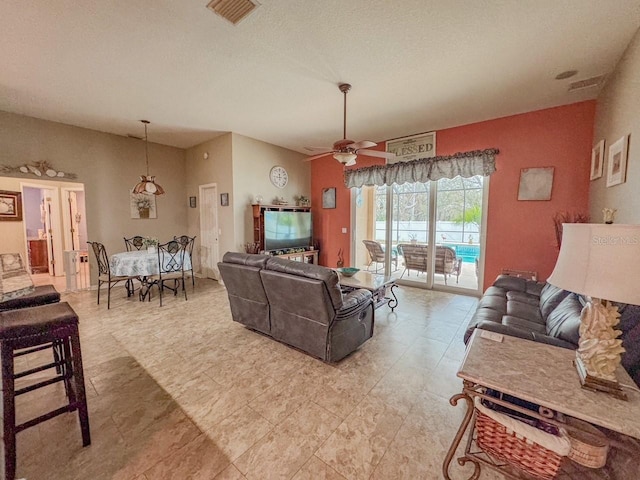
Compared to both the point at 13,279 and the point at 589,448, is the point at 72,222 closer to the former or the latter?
the point at 13,279

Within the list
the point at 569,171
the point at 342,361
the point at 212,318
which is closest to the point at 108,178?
the point at 212,318

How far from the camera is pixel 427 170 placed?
4805 millimetres

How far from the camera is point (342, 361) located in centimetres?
250

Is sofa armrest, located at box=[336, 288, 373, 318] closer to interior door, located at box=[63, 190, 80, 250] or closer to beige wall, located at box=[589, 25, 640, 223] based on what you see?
beige wall, located at box=[589, 25, 640, 223]

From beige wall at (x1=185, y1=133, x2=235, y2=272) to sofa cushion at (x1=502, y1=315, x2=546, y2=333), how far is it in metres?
4.51

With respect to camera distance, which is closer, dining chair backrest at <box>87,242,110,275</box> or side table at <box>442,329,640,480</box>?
side table at <box>442,329,640,480</box>

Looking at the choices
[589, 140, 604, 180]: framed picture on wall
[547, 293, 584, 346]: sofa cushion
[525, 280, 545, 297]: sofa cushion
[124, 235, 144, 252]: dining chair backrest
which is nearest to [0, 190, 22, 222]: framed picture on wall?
[124, 235, 144, 252]: dining chair backrest

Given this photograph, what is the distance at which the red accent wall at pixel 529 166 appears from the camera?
3662mm

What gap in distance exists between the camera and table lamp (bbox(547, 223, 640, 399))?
3.14 feet

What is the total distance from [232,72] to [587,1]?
3133 mm

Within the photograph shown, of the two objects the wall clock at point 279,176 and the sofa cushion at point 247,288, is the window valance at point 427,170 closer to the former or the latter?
the wall clock at point 279,176

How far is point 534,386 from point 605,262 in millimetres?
603

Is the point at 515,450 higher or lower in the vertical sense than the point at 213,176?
lower

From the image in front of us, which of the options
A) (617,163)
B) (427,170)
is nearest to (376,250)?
(427,170)
